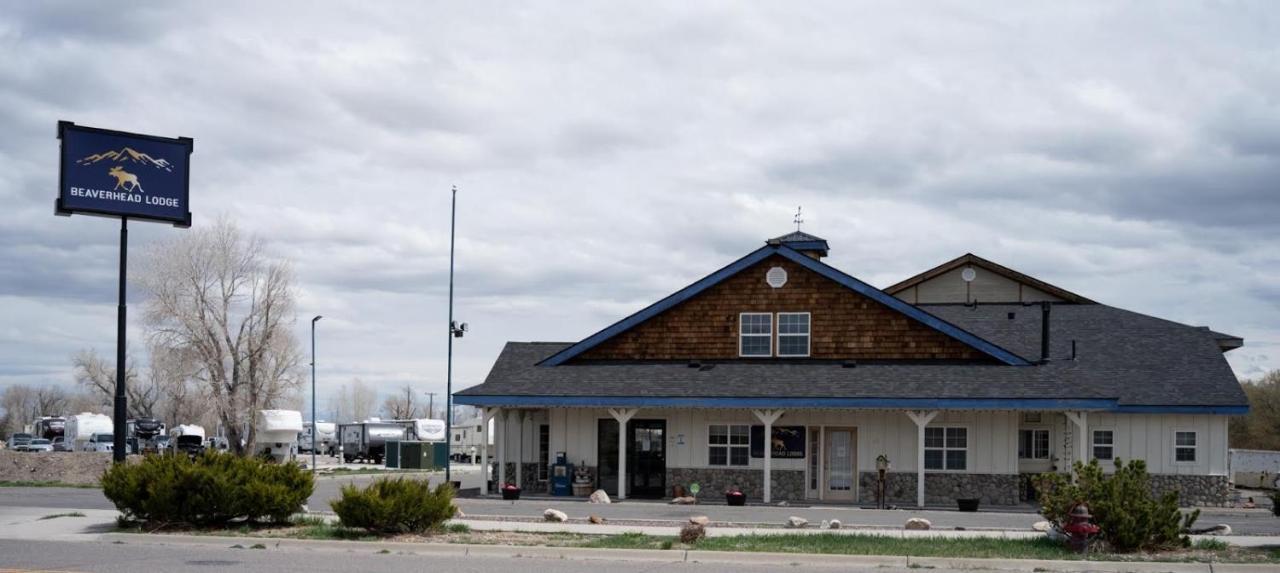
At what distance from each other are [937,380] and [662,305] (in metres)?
7.67

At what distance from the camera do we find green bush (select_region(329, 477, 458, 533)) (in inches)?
790

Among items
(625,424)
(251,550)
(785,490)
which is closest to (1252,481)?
(785,490)

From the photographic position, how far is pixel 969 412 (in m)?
32.8

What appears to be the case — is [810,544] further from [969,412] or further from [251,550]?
[969,412]

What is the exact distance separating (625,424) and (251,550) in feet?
51.0

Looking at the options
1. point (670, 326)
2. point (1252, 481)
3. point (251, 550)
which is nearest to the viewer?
point (251, 550)

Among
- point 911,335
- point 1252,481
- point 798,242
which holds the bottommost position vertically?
point 1252,481

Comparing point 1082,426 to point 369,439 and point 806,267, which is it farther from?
point 369,439

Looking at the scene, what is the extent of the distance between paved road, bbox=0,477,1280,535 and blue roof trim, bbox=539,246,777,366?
4752 mm

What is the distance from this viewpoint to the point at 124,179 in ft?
77.6

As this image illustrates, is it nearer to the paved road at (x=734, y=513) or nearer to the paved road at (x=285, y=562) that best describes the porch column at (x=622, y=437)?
the paved road at (x=734, y=513)

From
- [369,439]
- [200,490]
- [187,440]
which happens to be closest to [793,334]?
[200,490]

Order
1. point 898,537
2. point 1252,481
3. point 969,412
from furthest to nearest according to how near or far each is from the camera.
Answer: point 1252,481 < point 969,412 < point 898,537

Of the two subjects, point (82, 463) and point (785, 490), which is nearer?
point (785, 490)
